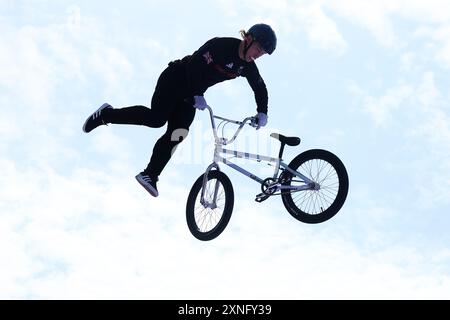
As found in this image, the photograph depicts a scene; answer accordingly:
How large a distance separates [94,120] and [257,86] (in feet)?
9.44

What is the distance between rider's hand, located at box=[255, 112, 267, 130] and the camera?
10805 millimetres

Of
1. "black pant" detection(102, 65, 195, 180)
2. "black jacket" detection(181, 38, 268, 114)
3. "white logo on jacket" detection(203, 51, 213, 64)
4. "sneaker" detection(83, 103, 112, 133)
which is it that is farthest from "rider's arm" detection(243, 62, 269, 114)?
"sneaker" detection(83, 103, 112, 133)

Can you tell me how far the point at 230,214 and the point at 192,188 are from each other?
3.11ft

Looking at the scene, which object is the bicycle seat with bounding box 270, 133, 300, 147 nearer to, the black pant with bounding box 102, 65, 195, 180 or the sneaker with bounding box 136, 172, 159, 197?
the black pant with bounding box 102, 65, 195, 180

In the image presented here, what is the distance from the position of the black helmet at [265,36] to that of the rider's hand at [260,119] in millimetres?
1072

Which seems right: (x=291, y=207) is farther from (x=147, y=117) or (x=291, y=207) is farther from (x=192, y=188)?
(x=147, y=117)

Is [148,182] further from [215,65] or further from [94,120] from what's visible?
[215,65]

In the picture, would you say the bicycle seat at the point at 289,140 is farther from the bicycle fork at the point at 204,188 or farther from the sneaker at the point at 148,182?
the sneaker at the point at 148,182

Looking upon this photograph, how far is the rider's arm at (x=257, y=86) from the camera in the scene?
11.1m

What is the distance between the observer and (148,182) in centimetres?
1093

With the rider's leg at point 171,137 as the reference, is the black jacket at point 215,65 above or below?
above

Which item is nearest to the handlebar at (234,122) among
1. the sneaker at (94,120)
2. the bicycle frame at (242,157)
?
the bicycle frame at (242,157)

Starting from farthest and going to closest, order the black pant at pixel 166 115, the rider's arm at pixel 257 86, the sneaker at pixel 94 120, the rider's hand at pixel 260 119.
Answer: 1. the sneaker at pixel 94 120
2. the rider's arm at pixel 257 86
3. the black pant at pixel 166 115
4. the rider's hand at pixel 260 119

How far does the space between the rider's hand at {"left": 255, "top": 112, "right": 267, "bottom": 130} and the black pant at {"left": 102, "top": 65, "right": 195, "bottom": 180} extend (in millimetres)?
1097
